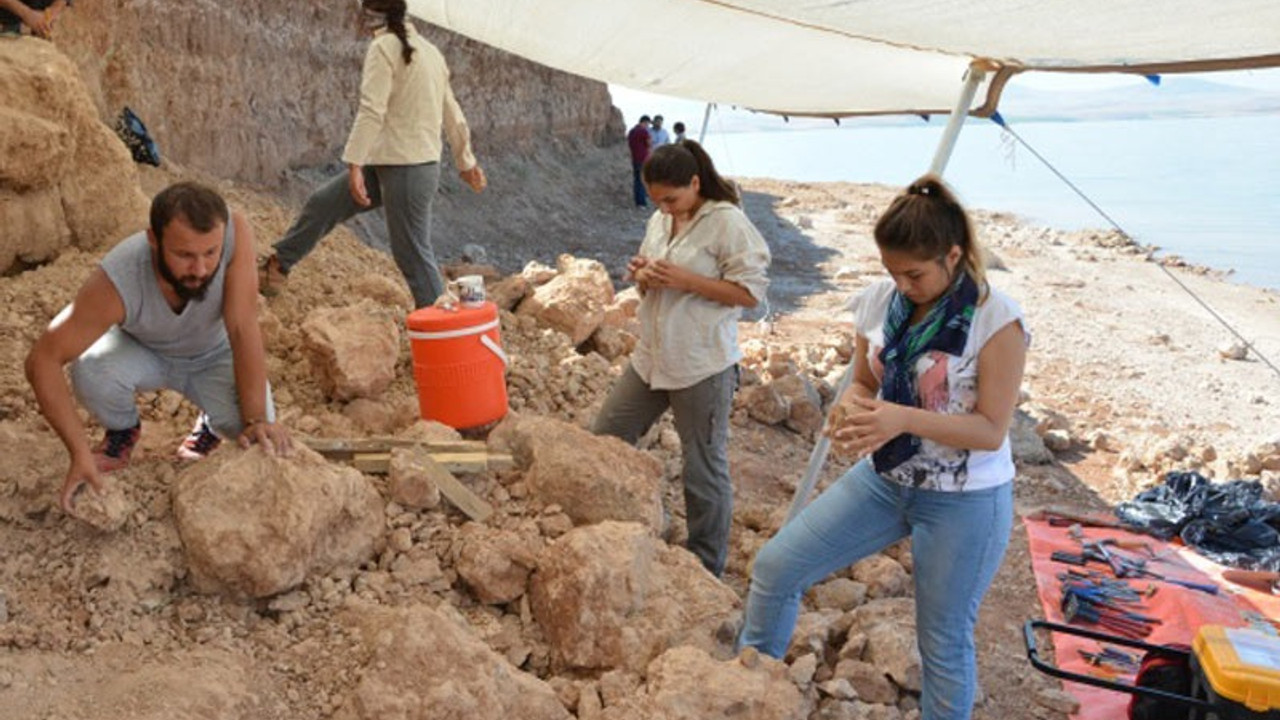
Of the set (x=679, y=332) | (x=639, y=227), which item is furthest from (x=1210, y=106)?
(x=679, y=332)

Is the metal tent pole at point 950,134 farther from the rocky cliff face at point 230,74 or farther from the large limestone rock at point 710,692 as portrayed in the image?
the rocky cliff face at point 230,74

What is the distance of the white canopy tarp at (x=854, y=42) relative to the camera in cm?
290

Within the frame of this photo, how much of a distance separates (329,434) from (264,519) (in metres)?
1.15

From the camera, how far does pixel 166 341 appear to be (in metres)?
3.04

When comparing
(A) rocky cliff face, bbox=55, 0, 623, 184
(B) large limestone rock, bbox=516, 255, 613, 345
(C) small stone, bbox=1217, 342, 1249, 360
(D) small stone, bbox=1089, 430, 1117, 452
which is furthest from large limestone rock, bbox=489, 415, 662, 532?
(C) small stone, bbox=1217, 342, 1249, 360

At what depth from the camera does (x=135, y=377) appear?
10.00 ft

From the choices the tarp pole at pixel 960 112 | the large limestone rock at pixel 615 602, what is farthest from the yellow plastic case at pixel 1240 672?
the tarp pole at pixel 960 112

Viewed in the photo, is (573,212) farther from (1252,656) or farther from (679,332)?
(1252,656)

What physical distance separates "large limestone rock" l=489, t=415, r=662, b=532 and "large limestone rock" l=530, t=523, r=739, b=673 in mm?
311

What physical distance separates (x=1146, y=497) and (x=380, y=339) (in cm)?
439

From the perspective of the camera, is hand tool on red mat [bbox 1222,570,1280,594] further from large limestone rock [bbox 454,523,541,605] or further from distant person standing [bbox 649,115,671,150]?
distant person standing [bbox 649,115,671,150]

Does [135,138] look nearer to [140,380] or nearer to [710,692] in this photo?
[140,380]

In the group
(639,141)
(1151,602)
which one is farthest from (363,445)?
(639,141)

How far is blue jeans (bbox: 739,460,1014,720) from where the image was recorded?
249 centimetres
